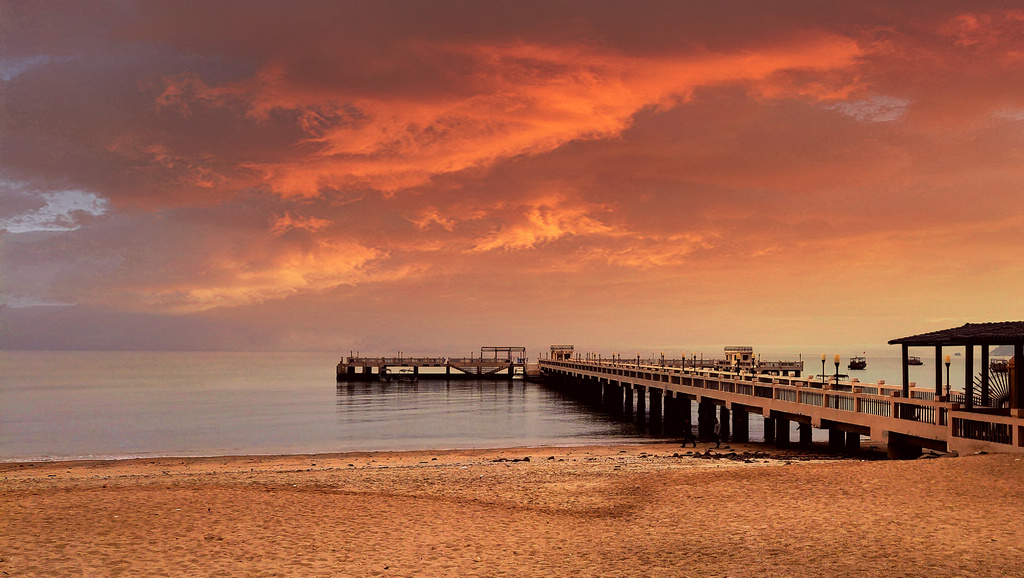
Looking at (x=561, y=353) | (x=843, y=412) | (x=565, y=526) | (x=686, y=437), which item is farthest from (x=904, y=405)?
(x=561, y=353)

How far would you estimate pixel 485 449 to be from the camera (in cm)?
3972

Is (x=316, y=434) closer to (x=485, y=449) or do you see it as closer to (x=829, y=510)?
(x=485, y=449)

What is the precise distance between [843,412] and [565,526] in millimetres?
15730

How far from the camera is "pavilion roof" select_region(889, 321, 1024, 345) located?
19.3 m

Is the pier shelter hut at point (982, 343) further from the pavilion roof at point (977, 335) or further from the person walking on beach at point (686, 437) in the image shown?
the person walking on beach at point (686, 437)

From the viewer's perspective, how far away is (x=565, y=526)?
49.5ft

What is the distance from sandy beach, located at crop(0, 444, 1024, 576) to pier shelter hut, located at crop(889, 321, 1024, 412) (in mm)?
2957

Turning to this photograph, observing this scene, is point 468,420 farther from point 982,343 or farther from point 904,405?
point 982,343

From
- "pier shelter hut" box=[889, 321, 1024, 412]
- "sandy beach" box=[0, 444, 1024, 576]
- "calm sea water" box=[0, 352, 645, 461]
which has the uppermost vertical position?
"pier shelter hut" box=[889, 321, 1024, 412]

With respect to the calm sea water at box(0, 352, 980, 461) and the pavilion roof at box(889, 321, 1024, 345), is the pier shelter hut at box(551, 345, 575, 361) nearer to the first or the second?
the calm sea water at box(0, 352, 980, 461)

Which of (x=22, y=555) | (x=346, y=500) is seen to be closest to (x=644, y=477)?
(x=346, y=500)

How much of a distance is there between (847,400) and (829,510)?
1322 cm

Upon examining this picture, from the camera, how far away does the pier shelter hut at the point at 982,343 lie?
19.6 meters

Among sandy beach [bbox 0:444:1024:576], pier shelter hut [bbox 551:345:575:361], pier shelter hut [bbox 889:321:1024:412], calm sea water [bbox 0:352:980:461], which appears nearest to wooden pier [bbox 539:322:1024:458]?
pier shelter hut [bbox 889:321:1024:412]
